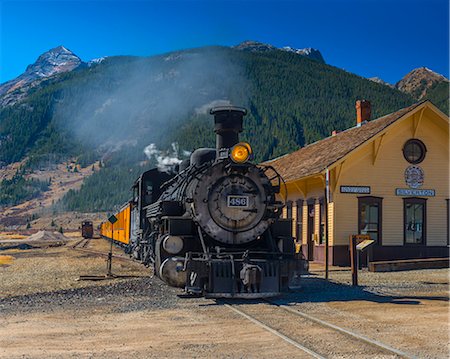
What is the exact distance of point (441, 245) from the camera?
65.9 feet

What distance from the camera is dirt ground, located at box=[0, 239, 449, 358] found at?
6312 mm

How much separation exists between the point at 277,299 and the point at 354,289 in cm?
251

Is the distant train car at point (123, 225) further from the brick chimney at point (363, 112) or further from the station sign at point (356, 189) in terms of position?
the brick chimney at point (363, 112)

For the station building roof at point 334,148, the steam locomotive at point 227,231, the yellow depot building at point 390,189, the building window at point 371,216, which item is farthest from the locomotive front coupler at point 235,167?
the building window at point 371,216

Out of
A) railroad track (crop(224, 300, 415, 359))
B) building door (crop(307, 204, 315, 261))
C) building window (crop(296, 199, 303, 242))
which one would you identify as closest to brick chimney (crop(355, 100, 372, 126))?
building window (crop(296, 199, 303, 242))

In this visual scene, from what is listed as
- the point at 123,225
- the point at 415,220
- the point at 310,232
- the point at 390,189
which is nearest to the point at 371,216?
the point at 390,189

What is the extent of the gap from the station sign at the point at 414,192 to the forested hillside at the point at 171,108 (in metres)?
80.2

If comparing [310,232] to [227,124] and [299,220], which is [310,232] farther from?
[227,124]

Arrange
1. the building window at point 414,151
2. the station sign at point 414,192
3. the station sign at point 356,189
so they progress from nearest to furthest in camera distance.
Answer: the station sign at point 356,189, the station sign at point 414,192, the building window at point 414,151

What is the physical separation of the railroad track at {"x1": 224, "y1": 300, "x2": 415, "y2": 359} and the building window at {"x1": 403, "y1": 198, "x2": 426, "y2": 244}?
11.8m

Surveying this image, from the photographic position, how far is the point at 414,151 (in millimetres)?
20203

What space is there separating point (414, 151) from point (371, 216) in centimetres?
305

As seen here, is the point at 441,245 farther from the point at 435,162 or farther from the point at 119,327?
the point at 119,327

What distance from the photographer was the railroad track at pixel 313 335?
6.07m
